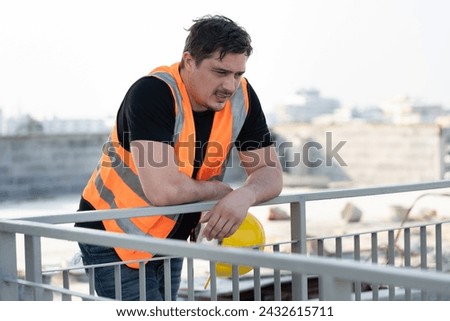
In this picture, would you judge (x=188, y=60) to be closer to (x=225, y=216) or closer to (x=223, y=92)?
(x=223, y=92)

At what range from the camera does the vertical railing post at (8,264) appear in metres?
2.49

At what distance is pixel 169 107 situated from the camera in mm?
2982

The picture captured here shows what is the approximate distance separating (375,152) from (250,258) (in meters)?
56.7

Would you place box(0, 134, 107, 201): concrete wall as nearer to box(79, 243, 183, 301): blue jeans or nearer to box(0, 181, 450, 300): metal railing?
box(0, 181, 450, 300): metal railing

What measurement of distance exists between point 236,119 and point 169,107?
28 centimetres

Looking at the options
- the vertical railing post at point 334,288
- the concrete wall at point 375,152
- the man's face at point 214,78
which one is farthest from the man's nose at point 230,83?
the concrete wall at point 375,152

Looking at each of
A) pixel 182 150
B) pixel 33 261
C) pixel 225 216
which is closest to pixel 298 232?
pixel 225 216

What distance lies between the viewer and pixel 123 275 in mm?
3074

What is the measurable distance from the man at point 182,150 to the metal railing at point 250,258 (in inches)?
3.4

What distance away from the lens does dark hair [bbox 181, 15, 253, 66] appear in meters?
2.95

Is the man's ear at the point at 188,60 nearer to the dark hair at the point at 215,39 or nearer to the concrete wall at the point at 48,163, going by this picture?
the dark hair at the point at 215,39
